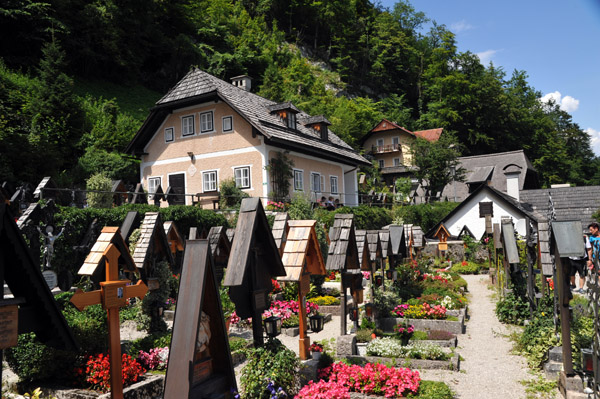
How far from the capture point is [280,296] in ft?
52.9

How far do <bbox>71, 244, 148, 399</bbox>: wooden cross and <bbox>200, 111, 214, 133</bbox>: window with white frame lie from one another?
2094cm

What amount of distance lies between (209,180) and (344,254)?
18.4 m

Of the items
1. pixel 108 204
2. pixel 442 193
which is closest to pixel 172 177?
pixel 108 204

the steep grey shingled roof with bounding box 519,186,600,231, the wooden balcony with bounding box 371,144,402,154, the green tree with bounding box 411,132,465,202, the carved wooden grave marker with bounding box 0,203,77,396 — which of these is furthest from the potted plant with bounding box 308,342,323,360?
the wooden balcony with bounding box 371,144,402,154

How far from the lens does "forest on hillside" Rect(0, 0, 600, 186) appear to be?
26.3 m

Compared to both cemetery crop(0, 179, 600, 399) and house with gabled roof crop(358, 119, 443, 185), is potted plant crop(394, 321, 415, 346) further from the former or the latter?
house with gabled roof crop(358, 119, 443, 185)

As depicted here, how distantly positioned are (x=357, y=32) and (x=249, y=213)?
71988 mm

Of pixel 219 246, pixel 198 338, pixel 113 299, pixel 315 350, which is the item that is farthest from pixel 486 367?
pixel 219 246

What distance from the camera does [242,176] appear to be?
2689cm

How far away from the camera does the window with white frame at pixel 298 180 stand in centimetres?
2835

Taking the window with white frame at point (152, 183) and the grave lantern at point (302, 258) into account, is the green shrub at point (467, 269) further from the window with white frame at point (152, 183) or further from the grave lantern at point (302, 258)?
the window with white frame at point (152, 183)

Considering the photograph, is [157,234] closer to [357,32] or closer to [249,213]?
[249,213]

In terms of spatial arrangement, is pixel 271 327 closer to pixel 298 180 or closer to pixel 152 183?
pixel 298 180

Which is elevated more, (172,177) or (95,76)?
(95,76)
